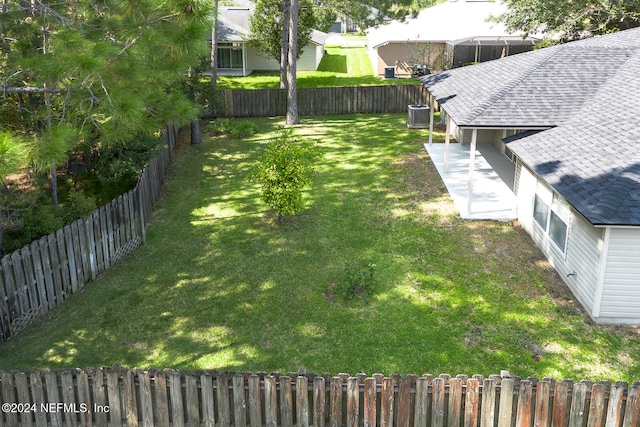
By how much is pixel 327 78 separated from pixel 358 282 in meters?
29.4

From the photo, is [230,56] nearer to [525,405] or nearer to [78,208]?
[78,208]

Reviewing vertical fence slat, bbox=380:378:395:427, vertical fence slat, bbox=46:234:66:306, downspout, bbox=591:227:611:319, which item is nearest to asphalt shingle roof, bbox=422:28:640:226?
downspout, bbox=591:227:611:319

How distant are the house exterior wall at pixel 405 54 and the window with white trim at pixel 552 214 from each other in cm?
2563

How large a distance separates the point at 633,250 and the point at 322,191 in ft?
31.3

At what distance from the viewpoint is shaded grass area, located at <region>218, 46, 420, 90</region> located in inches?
1452

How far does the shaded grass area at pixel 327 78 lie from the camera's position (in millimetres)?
36888

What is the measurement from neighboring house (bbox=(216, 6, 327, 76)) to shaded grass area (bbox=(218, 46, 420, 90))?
779 millimetres

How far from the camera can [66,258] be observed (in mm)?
11930

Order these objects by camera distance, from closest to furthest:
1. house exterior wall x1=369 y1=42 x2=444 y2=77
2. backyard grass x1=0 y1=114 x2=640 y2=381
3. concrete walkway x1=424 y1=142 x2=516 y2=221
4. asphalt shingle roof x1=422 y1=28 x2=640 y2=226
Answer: backyard grass x1=0 y1=114 x2=640 y2=381
asphalt shingle roof x1=422 y1=28 x2=640 y2=226
concrete walkway x1=424 y1=142 x2=516 y2=221
house exterior wall x1=369 y1=42 x2=444 y2=77

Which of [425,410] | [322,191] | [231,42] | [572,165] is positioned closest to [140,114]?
[425,410]

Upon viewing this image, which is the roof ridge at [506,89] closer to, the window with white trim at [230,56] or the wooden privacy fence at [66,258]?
the wooden privacy fence at [66,258]

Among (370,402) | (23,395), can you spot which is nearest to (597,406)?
(370,402)

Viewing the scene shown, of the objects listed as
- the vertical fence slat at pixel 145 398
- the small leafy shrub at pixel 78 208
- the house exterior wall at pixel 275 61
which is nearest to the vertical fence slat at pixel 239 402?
the vertical fence slat at pixel 145 398

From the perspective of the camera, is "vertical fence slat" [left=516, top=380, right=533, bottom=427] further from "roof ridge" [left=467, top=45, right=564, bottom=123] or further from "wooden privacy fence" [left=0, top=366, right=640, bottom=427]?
"roof ridge" [left=467, top=45, right=564, bottom=123]
